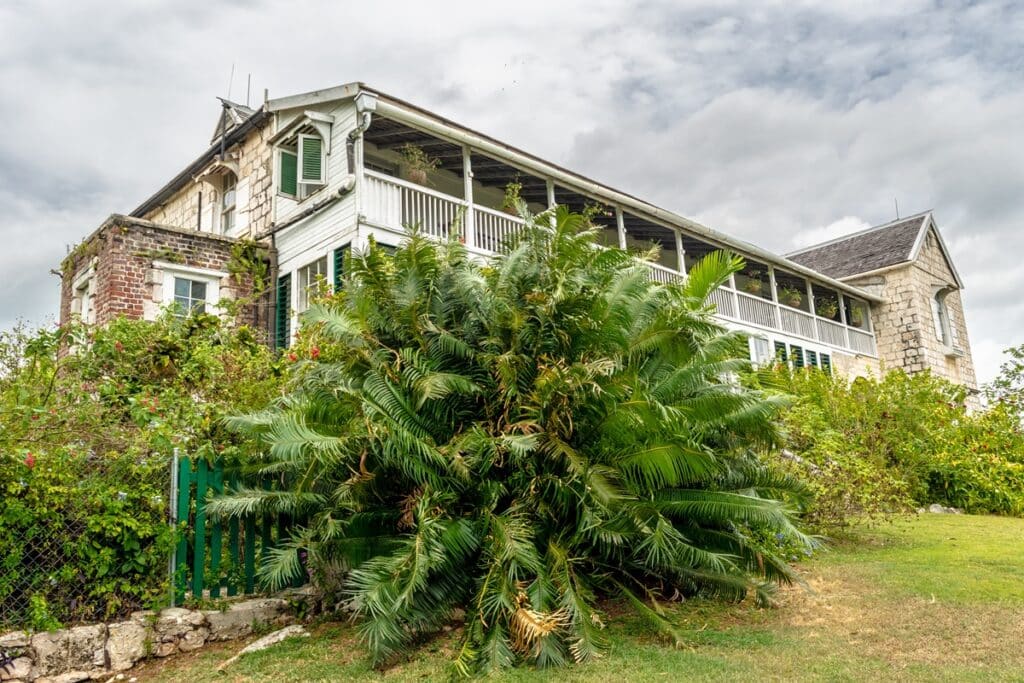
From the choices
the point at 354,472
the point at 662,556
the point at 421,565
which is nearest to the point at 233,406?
the point at 354,472

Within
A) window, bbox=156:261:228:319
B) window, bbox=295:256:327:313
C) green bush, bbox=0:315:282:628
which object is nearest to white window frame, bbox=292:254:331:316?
window, bbox=295:256:327:313

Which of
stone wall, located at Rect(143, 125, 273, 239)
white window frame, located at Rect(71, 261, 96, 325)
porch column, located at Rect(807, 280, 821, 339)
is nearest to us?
white window frame, located at Rect(71, 261, 96, 325)

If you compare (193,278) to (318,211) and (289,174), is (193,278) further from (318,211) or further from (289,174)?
(289,174)

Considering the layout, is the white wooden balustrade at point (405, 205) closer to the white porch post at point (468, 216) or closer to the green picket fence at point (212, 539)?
the white porch post at point (468, 216)

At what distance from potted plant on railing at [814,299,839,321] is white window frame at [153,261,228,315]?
20.1 meters

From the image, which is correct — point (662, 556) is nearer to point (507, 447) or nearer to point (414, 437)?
point (507, 447)

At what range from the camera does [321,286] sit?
412 inches

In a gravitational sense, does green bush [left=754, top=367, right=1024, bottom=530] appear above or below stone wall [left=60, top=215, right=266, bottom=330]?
below

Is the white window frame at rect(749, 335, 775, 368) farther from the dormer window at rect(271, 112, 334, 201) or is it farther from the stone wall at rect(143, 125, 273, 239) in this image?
the stone wall at rect(143, 125, 273, 239)

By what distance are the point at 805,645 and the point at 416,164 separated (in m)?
11.2

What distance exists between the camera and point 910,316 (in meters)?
26.0

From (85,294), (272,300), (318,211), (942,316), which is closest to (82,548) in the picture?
(318,211)

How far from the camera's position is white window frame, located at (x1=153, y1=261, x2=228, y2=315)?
→ 500 inches

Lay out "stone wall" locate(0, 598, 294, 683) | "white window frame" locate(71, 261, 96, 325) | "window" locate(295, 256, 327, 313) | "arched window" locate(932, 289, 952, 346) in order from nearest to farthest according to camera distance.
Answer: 1. "stone wall" locate(0, 598, 294, 683)
2. "window" locate(295, 256, 327, 313)
3. "white window frame" locate(71, 261, 96, 325)
4. "arched window" locate(932, 289, 952, 346)
